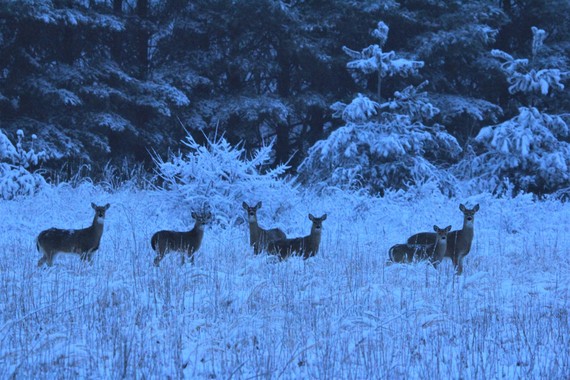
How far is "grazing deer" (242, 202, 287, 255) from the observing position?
381 inches

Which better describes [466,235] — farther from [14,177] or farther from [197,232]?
[14,177]

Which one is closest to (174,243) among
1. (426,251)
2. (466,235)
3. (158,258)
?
(158,258)

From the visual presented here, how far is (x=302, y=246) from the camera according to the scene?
911 cm

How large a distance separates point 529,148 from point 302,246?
11479 mm

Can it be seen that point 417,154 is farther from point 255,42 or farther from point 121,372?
point 121,372

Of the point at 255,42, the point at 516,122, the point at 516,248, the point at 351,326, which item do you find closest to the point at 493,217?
the point at 516,248

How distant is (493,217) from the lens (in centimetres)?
1402

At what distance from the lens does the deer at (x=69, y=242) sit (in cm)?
830

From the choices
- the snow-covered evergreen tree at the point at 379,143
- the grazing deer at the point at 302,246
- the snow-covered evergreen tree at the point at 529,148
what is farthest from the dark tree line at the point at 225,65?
the grazing deer at the point at 302,246

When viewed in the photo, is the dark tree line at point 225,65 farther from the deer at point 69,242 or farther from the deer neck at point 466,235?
the deer neck at point 466,235

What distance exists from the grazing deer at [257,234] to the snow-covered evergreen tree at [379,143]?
24.5ft

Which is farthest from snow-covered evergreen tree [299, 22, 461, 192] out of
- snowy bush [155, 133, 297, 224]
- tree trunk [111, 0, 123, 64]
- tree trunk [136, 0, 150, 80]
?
tree trunk [111, 0, 123, 64]

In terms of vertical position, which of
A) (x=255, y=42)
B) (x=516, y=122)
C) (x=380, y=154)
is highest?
(x=255, y=42)

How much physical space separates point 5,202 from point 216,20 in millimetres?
10646
